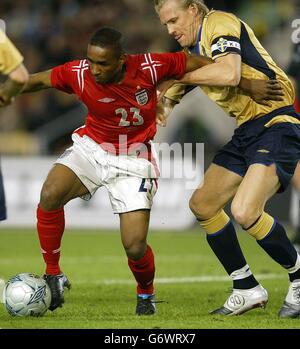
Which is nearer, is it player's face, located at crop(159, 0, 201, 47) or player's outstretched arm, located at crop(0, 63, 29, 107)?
player's outstretched arm, located at crop(0, 63, 29, 107)

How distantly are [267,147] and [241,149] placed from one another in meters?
0.30

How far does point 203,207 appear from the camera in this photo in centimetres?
651

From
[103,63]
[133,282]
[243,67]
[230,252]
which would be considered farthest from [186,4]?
[133,282]

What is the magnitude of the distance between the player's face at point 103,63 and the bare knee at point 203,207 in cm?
110

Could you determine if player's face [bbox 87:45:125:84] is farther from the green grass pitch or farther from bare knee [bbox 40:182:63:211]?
the green grass pitch

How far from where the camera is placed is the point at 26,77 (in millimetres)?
5508

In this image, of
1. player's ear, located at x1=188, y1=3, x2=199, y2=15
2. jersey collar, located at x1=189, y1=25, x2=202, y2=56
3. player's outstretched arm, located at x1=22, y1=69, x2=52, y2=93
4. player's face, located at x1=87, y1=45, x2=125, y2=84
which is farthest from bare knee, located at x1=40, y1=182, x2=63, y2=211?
player's ear, located at x1=188, y1=3, x2=199, y2=15

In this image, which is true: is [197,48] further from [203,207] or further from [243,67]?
[203,207]

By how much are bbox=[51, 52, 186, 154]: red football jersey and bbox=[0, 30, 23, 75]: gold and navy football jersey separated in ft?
2.56

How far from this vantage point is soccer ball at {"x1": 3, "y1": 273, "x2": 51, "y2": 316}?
609 centimetres

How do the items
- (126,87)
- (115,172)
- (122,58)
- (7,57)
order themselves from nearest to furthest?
(7,57), (122,58), (126,87), (115,172)

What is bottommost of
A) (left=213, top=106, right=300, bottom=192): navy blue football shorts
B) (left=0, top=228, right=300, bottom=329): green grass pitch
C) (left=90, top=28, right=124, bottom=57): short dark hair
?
(left=0, top=228, right=300, bottom=329): green grass pitch
